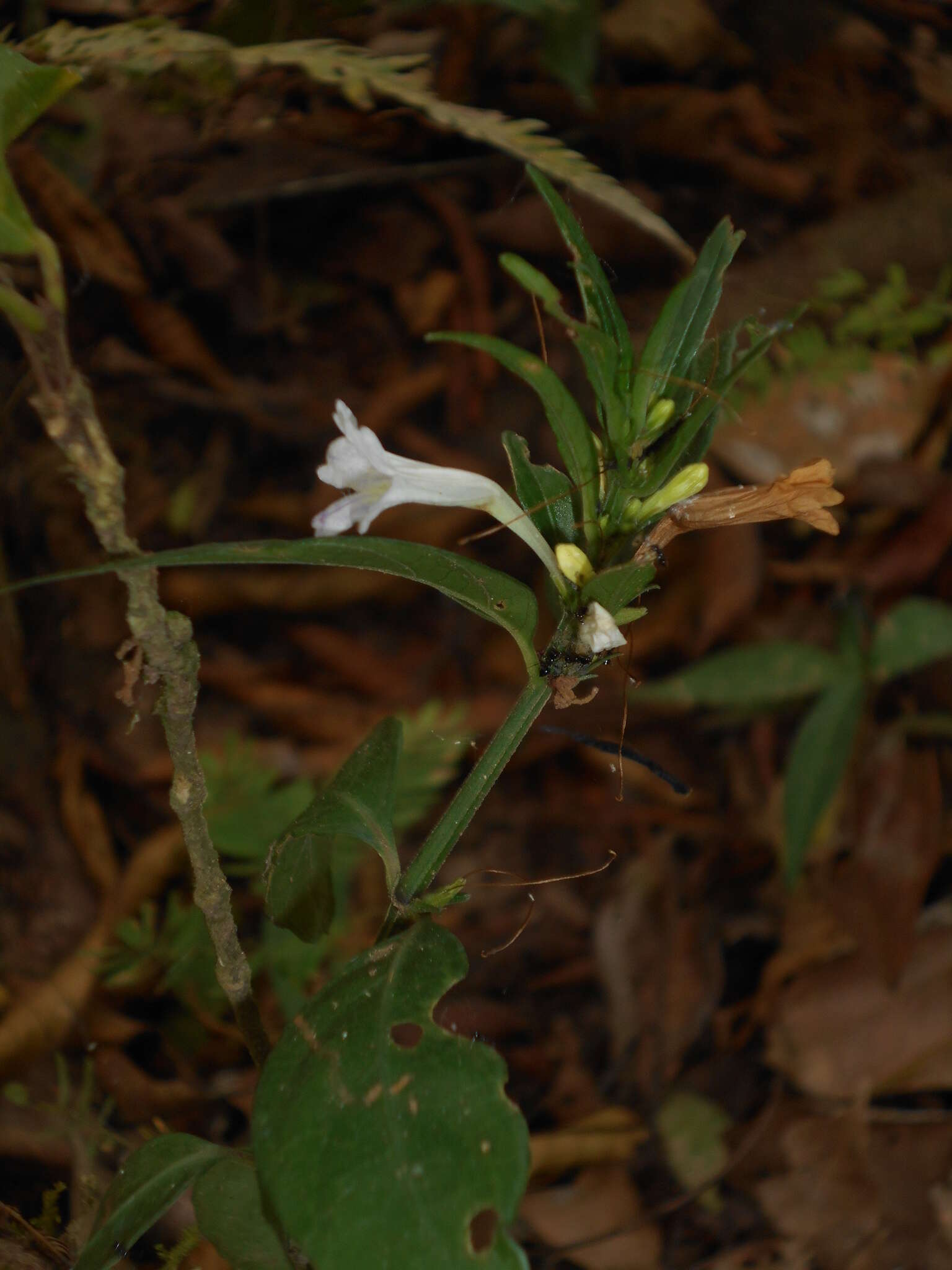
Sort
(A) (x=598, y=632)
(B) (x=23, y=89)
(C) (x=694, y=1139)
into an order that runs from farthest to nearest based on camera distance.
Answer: (C) (x=694, y=1139), (A) (x=598, y=632), (B) (x=23, y=89)

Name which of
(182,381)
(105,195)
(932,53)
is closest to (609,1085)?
(182,381)

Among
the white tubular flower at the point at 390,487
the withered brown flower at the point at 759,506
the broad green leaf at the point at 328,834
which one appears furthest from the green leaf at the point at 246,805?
the withered brown flower at the point at 759,506

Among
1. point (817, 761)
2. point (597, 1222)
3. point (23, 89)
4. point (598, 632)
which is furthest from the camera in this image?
point (817, 761)

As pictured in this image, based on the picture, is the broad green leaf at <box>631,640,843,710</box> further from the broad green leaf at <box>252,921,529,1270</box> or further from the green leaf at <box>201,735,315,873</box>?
the broad green leaf at <box>252,921,529,1270</box>

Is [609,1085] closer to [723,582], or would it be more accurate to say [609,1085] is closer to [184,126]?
[723,582]

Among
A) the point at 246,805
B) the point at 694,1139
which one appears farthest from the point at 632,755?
the point at 694,1139

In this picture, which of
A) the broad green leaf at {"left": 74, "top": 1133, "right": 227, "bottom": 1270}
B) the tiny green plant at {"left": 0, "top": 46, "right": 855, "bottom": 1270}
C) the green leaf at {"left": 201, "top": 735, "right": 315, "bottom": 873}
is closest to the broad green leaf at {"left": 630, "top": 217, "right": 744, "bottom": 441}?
the tiny green plant at {"left": 0, "top": 46, "right": 855, "bottom": 1270}

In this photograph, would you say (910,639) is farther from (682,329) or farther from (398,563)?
(398,563)
